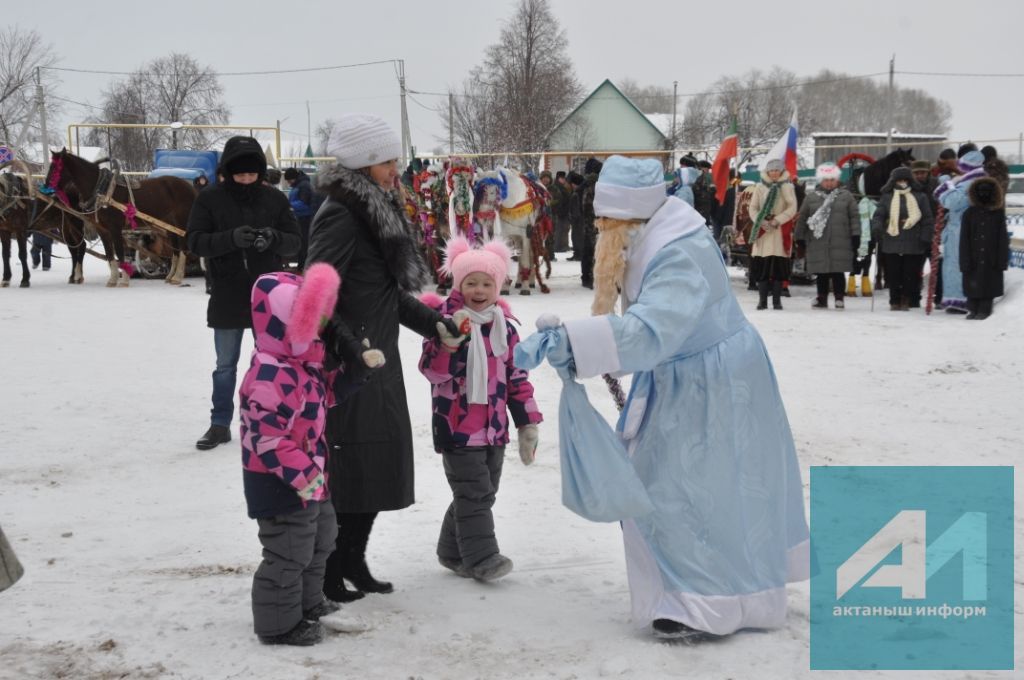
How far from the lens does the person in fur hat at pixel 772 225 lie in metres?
12.4

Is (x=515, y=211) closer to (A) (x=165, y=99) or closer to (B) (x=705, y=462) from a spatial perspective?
(B) (x=705, y=462)

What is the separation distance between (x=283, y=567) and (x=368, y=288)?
99cm

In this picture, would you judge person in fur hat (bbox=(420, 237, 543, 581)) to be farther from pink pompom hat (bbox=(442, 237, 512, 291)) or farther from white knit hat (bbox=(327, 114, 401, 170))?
white knit hat (bbox=(327, 114, 401, 170))

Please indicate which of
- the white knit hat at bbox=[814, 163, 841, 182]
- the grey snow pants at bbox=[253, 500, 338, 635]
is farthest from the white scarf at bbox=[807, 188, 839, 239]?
the grey snow pants at bbox=[253, 500, 338, 635]

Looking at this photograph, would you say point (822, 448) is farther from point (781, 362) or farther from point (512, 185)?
point (512, 185)

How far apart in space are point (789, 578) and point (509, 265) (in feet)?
5.12

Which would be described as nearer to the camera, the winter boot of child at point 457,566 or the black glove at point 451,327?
the black glove at point 451,327

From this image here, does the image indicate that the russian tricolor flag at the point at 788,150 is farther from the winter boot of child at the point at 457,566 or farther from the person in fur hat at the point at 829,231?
the winter boot of child at the point at 457,566

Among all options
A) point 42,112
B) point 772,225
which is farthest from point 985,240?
point 42,112

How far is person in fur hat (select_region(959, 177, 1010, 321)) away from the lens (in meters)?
10.9

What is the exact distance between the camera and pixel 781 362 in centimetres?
909

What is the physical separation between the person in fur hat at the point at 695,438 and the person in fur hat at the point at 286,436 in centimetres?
66

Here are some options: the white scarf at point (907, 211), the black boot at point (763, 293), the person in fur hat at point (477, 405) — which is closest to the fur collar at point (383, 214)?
the person in fur hat at point (477, 405)

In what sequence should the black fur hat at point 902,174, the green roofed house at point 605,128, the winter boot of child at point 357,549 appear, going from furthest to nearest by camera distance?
the green roofed house at point 605,128, the black fur hat at point 902,174, the winter boot of child at point 357,549
